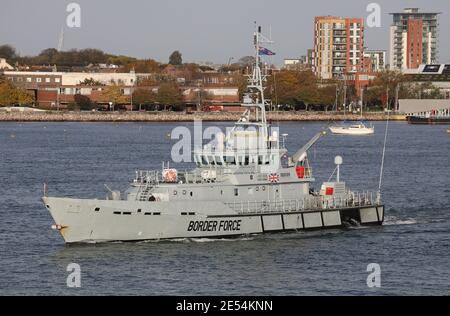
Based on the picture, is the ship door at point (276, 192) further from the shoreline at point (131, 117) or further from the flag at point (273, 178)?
the shoreline at point (131, 117)

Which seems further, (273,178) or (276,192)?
(276,192)

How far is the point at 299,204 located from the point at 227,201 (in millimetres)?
3586

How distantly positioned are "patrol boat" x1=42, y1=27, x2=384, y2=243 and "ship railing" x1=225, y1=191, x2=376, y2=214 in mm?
40

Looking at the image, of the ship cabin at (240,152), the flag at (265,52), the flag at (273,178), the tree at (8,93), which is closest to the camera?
the ship cabin at (240,152)

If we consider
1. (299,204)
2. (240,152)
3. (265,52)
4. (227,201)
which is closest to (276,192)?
(299,204)

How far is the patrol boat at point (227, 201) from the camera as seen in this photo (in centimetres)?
4378

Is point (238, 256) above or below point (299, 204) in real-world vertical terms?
below

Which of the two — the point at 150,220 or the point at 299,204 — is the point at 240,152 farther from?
the point at 150,220

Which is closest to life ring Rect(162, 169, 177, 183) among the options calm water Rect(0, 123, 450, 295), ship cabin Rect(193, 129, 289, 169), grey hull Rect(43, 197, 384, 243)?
grey hull Rect(43, 197, 384, 243)

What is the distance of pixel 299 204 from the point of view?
48.2 metres

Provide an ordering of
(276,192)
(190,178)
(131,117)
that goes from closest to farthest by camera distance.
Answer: (190,178)
(276,192)
(131,117)

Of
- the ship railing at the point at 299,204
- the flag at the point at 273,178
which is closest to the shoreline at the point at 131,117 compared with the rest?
the ship railing at the point at 299,204

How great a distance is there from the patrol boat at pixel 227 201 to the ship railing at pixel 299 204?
4cm

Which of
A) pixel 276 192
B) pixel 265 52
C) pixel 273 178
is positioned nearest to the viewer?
pixel 273 178
